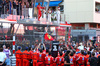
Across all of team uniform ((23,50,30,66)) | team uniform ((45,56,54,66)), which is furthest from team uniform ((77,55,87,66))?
team uniform ((23,50,30,66))

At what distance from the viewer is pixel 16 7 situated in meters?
20.0

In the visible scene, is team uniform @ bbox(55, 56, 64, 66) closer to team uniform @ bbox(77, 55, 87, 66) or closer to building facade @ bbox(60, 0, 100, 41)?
team uniform @ bbox(77, 55, 87, 66)

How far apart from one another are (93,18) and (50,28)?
51.6 ft

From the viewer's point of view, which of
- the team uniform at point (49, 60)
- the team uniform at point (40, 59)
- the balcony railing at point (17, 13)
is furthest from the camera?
the balcony railing at point (17, 13)

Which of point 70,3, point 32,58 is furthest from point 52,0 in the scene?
point 32,58

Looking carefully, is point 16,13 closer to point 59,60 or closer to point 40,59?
point 40,59

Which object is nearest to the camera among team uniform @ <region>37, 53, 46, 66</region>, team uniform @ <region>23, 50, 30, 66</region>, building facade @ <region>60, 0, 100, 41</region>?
team uniform @ <region>37, 53, 46, 66</region>

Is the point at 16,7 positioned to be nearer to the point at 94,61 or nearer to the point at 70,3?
→ the point at 94,61

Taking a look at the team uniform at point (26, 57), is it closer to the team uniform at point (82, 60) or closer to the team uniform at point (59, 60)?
the team uniform at point (59, 60)

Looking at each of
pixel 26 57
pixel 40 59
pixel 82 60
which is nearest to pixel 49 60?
pixel 40 59

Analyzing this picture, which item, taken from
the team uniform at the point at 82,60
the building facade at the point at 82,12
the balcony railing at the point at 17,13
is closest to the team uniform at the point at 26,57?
the team uniform at the point at 82,60

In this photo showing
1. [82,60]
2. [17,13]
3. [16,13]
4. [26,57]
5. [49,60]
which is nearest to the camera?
[82,60]

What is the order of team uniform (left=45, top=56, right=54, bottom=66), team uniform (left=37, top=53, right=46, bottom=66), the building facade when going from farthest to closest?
the building facade, team uniform (left=37, top=53, right=46, bottom=66), team uniform (left=45, top=56, right=54, bottom=66)

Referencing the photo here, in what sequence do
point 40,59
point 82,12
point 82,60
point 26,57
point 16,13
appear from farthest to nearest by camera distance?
point 82,12 → point 16,13 → point 26,57 → point 40,59 → point 82,60
